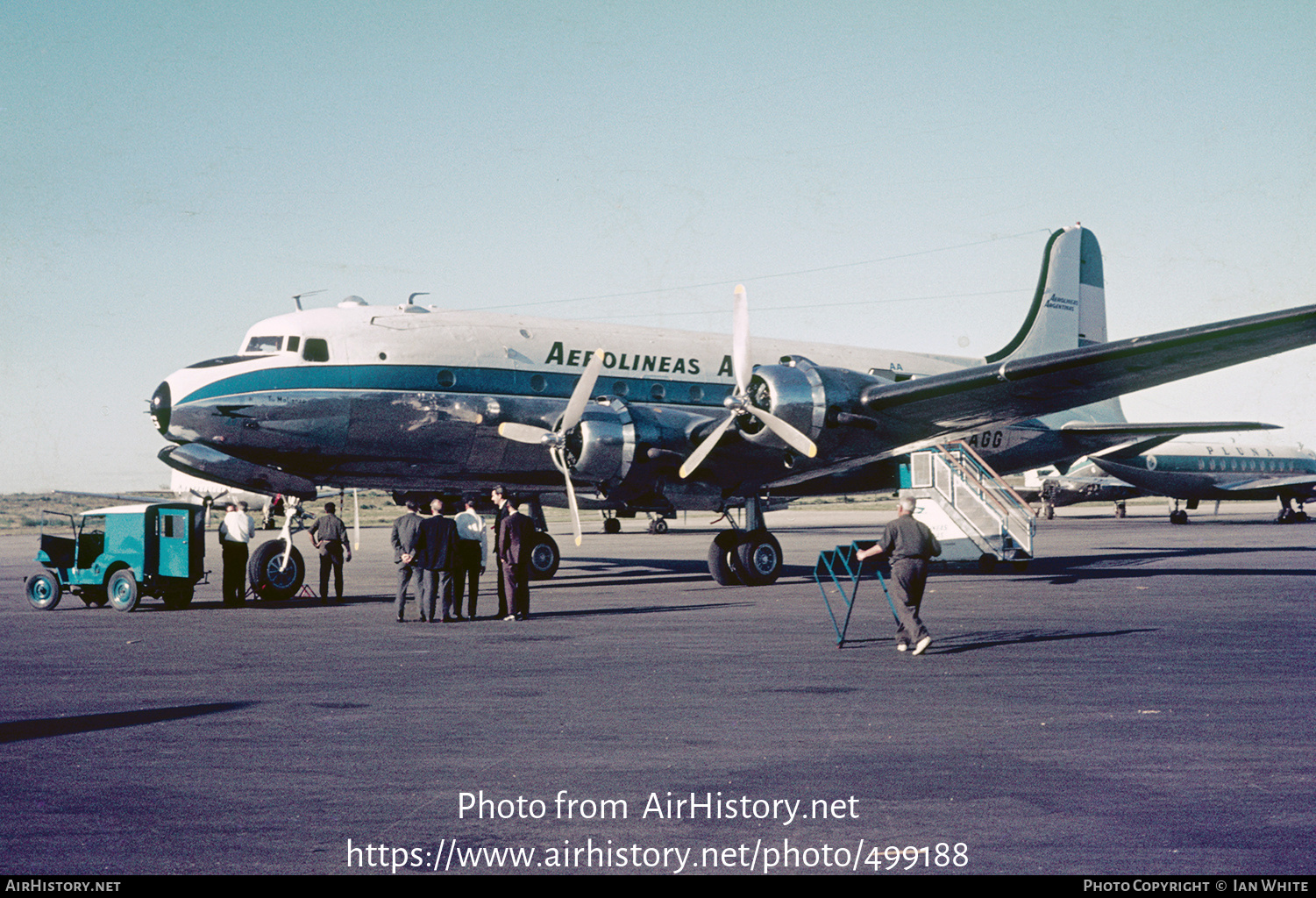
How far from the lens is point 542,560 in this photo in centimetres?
2397

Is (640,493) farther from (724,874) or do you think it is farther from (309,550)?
(309,550)

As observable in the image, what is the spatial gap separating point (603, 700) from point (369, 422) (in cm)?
1186

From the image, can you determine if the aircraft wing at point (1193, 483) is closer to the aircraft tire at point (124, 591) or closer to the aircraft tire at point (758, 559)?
the aircraft tire at point (758, 559)

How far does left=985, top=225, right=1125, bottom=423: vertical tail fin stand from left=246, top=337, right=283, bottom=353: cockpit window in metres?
18.7

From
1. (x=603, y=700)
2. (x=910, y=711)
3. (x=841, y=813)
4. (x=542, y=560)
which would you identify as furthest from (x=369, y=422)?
(x=841, y=813)

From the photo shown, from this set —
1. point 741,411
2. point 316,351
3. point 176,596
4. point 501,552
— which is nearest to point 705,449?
point 741,411

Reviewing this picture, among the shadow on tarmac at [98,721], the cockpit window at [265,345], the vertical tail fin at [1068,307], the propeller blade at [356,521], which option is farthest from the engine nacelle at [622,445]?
the vertical tail fin at [1068,307]

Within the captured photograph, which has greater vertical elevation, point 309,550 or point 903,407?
point 903,407

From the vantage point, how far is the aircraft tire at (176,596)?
17.7m

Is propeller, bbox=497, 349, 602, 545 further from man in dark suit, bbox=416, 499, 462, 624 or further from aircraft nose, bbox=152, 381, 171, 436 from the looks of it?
aircraft nose, bbox=152, 381, 171, 436

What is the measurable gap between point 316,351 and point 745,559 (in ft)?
29.9

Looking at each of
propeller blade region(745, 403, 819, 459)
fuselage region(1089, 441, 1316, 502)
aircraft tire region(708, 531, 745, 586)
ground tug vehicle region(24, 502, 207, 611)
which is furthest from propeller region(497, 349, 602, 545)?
fuselage region(1089, 441, 1316, 502)

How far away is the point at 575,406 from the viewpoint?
19453 mm

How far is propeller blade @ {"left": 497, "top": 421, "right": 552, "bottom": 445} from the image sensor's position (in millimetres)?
19406
